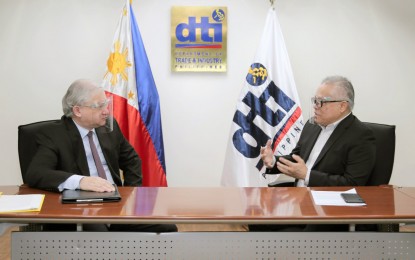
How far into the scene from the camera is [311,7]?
14.1 ft

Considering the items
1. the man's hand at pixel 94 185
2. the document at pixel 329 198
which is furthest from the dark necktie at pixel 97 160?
the document at pixel 329 198

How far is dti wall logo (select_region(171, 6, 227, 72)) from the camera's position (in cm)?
426

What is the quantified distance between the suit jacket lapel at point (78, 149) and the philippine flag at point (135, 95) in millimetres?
1300

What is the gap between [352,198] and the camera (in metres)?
2.35

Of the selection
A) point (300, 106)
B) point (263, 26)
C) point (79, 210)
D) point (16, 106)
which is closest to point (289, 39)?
point (263, 26)

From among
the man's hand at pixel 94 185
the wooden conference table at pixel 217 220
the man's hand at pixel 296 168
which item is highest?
the man's hand at pixel 296 168

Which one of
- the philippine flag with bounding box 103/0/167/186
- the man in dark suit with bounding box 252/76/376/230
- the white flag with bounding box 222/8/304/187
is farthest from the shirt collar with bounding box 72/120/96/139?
the white flag with bounding box 222/8/304/187

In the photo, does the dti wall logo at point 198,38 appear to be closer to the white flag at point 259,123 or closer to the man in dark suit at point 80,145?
the white flag at point 259,123

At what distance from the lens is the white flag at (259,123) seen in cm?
407

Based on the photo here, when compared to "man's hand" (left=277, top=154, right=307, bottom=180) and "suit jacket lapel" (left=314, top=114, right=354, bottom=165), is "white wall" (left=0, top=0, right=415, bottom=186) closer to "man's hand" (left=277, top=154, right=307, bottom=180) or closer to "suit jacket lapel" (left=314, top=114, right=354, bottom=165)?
"suit jacket lapel" (left=314, top=114, right=354, bottom=165)

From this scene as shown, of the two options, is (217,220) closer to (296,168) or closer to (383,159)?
(296,168)

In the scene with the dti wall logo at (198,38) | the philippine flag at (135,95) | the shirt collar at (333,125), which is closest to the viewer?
the shirt collar at (333,125)

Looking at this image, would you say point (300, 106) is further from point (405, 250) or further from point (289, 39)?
point (405, 250)

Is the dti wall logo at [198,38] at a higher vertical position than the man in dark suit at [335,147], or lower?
higher
